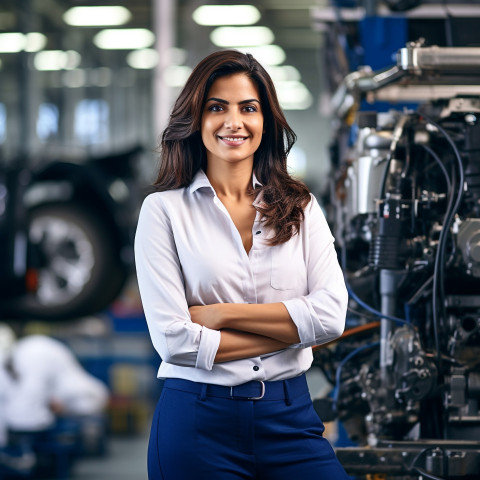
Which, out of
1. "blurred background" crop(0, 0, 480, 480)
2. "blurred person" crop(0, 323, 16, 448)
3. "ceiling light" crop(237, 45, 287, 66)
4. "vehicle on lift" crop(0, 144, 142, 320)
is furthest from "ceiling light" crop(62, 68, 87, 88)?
"ceiling light" crop(237, 45, 287, 66)

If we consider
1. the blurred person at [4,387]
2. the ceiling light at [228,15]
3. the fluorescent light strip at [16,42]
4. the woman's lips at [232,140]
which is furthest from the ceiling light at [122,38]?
the woman's lips at [232,140]

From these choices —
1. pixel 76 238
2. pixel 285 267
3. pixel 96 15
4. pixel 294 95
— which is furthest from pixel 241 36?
pixel 285 267

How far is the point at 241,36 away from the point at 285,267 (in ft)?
38.6

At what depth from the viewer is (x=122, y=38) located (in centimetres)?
998

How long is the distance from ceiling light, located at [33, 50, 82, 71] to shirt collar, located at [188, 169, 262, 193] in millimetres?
6523

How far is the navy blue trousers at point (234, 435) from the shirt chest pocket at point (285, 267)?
0.21 metres

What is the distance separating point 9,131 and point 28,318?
1.84 metres

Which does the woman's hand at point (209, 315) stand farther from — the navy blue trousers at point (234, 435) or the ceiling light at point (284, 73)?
the ceiling light at point (284, 73)

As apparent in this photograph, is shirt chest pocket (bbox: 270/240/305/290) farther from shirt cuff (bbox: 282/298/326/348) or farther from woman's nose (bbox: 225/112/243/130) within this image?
woman's nose (bbox: 225/112/243/130)

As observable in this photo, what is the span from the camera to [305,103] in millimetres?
20500

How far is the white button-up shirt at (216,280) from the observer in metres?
1.78

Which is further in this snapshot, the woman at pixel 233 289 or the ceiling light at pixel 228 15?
the ceiling light at pixel 228 15

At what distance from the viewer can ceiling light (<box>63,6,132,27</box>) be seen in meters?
9.08

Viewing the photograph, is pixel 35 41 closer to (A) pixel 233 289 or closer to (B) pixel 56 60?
(B) pixel 56 60
